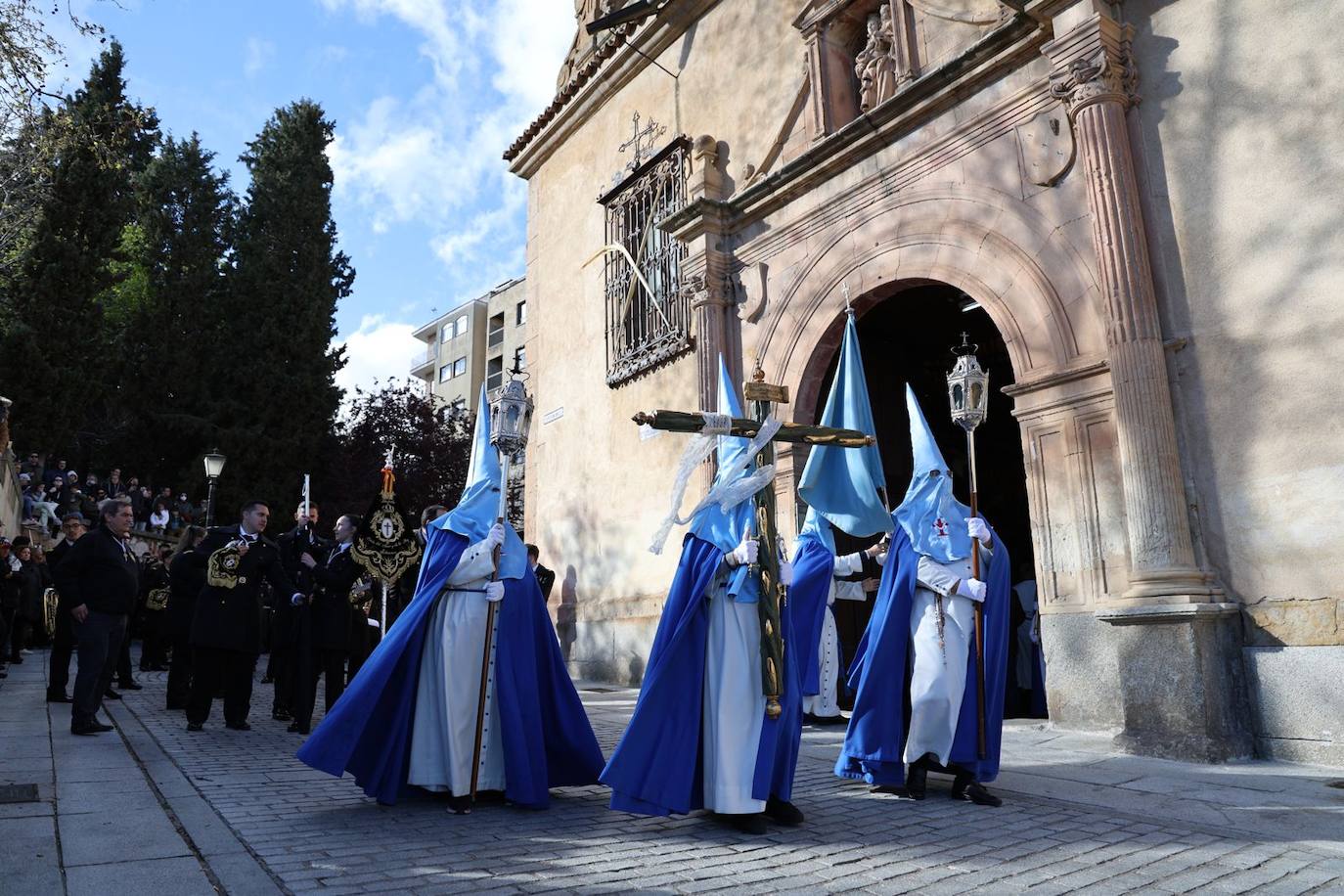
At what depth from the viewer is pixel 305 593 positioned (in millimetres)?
8383

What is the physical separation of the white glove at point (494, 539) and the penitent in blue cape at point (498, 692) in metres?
0.12

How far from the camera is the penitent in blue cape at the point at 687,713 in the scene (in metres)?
4.73

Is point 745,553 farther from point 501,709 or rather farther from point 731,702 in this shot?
point 501,709

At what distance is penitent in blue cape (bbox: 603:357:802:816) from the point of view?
15.5 ft

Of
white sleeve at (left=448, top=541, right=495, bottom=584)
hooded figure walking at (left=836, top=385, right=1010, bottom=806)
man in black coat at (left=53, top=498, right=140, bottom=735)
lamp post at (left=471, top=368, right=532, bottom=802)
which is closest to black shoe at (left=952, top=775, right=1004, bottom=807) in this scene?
hooded figure walking at (left=836, top=385, right=1010, bottom=806)

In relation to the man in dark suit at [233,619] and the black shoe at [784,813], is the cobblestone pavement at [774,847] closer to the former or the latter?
the black shoe at [784,813]

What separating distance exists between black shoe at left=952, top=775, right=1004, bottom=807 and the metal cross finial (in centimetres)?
1088

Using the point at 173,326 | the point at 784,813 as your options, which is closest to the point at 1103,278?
the point at 784,813

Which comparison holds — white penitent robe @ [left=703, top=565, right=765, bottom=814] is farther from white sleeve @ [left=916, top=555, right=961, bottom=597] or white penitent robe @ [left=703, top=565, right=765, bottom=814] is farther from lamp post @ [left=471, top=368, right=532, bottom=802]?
lamp post @ [left=471, top=368, right=532, bottom=802]

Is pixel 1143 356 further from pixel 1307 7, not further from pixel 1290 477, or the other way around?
pixel 1307 7

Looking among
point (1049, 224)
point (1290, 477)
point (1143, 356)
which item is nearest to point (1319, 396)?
point (1290, 477)

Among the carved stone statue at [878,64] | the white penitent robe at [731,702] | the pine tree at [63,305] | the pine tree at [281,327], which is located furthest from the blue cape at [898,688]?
the pine tree at [281,327]

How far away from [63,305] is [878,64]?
2284cm

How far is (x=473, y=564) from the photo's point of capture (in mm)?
5582
